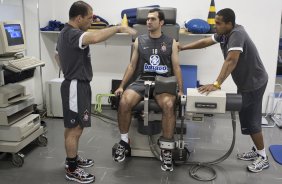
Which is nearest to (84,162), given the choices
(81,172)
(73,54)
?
(81,172)

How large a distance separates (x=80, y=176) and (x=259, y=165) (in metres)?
1.59

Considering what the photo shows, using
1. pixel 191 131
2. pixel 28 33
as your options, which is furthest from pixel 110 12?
pixel 191 131

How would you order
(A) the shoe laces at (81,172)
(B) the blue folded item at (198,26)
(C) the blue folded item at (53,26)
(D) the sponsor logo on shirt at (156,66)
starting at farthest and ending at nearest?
(C) the blue folded item at (53,26) → (B) the blue folded item at (198,26) → (D) the sponsor logo on shirt at (156,66) → (A) the shoe laces at (81,172)

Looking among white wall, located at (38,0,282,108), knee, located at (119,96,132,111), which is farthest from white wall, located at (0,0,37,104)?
knee, located at (119,96,132,111)

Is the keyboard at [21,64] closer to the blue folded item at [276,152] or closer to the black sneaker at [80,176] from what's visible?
the black sneaker at [80,176]

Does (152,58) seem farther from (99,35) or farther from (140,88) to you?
(99,35)

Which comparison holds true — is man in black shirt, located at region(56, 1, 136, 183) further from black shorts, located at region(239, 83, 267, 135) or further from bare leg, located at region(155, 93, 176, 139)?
black shorts, located at region(239, 83, 267, 135)

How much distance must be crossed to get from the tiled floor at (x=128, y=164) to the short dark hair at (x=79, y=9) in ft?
4.46

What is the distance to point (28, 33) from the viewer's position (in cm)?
427

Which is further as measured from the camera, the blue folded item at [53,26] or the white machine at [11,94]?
the blue folded item at [53,26]

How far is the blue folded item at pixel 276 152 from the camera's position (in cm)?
308

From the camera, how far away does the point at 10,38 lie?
2832 mm

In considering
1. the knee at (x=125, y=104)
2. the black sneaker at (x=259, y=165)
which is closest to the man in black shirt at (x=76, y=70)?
the knee at (x=125, y=104)

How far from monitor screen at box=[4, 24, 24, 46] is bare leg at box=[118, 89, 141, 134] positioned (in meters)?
1.10
